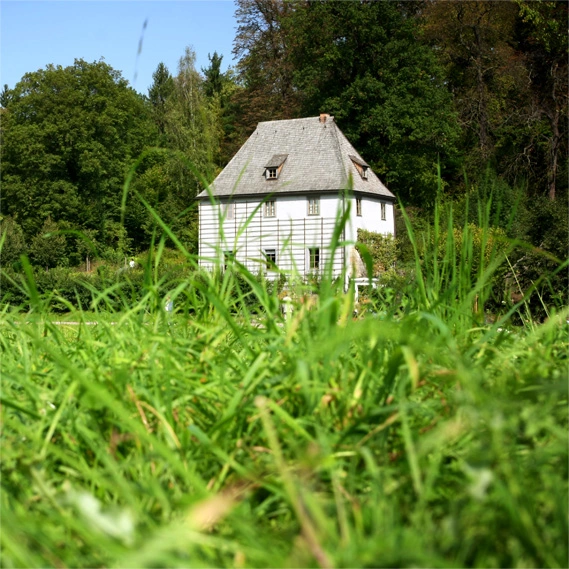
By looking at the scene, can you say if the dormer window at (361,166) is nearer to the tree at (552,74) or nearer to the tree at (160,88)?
the tree at (552,74)

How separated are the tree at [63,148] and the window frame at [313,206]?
38.2ft

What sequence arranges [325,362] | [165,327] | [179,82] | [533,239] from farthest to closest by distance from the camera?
[179,82]
[533,239]
[165,327]
[325,362]

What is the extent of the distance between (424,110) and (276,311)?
109 feet

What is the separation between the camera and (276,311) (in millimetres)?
1621

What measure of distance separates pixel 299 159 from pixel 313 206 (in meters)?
2.72

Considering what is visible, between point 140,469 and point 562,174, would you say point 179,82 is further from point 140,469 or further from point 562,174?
point 140,469

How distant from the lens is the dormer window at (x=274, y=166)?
Answer: 3641cm

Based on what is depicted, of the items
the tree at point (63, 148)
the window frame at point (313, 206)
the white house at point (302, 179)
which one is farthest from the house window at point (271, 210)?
the tree at point (63, 148)

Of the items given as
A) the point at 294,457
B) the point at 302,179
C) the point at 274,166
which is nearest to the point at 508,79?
the point at 302,179

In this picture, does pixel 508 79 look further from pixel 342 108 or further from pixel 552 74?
pixel 342 108

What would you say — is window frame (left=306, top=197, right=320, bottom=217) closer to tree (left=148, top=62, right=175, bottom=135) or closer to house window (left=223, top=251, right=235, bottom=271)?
tree (left=148, top=62, right=175, bottom=135)

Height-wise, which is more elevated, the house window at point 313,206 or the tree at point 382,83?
the tree at point 382,83

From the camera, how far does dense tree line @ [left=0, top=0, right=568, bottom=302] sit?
2977 centimetres

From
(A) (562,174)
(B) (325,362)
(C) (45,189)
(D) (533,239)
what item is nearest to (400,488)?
(B) (325,362)
